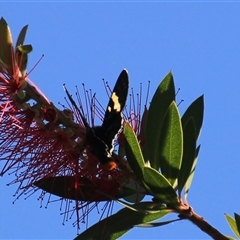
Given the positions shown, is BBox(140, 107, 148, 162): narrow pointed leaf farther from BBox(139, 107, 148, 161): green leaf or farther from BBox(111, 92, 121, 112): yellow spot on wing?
BBox(111, 92, 121, 112): yellow spot on wing

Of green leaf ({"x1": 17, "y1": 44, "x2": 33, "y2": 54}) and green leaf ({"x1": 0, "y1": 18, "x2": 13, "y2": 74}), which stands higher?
green leaf ({"x1": 0, "y1": 18, "x2": 13, "y2": 74})

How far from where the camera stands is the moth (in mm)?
1516

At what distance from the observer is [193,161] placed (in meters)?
1.60

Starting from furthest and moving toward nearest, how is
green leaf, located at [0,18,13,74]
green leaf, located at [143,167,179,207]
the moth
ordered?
1. green leaf, located at [0,18,13,74]
2. the moth
3. green leaf, located at [143,167,179,207]

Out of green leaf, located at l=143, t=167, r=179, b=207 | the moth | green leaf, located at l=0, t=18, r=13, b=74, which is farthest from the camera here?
green leaf, located at l=0, t=18, r=13, b=74

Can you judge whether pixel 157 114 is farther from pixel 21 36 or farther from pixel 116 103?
pixel 21 36

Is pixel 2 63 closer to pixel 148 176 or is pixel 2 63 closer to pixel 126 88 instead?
pixel 126 88

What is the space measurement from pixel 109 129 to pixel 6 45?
483 mm

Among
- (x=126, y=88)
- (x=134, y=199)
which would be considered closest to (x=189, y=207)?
(x=134, y=199)

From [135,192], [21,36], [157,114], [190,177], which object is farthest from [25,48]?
[190,177]

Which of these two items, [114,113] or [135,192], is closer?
[114,113]

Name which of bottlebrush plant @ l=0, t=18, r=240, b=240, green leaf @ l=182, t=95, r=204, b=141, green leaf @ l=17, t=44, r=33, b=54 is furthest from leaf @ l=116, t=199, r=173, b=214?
green leaf @ l=17, t=44, r=33, b=54

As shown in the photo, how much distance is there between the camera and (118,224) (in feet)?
5.30

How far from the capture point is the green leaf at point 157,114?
62.9 inches
